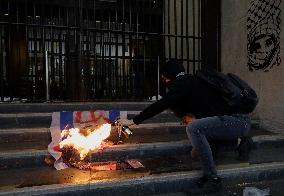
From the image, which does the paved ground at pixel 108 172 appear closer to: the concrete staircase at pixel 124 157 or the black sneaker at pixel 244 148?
the concrete staircase at pixel 124 157

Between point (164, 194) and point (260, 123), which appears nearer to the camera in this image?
point (164, 194)

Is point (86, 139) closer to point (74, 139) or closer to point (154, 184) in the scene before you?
point (74, 139)

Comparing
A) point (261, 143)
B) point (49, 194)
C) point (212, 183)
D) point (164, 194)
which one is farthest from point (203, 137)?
point (261, 143)

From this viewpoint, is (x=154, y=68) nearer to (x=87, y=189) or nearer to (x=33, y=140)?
(x=33, y=140)

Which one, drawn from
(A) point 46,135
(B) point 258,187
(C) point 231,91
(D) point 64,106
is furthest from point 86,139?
(B) point 258,187

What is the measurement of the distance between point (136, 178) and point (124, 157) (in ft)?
3.54

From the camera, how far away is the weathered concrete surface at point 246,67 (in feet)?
24.7

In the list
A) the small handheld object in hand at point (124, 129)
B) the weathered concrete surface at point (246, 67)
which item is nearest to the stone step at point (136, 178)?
the small handheld object in hand at point (124, 129)

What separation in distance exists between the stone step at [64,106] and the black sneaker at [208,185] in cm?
362

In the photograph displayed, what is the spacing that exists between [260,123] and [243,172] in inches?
117

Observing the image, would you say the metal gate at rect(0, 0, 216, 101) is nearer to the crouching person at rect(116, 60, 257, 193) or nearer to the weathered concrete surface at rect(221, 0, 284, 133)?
the weathered concrete surface at rect(221, 0, 284, 133)

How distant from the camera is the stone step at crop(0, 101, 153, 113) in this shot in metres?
7.32

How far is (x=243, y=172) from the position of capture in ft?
17.7

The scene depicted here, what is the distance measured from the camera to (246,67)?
27.7 feet
